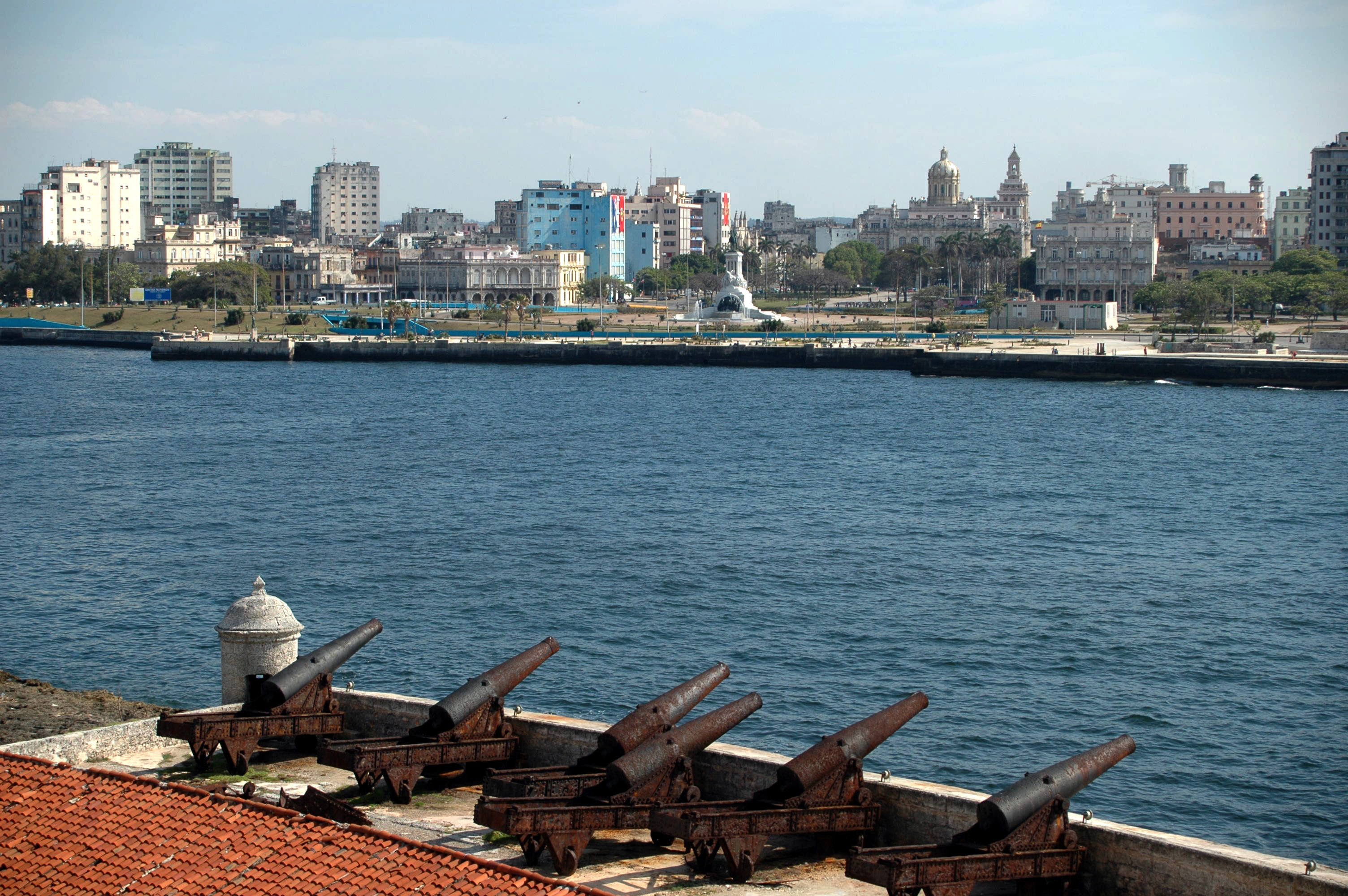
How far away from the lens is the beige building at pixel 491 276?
6329 inches

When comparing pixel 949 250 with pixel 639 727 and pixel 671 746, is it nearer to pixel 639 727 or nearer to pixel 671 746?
pixel 639 727

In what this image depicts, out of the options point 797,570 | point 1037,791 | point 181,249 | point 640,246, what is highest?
point 640,246

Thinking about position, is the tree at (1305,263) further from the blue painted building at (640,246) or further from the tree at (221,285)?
the tree at (221,285)

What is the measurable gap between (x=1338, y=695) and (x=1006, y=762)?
6.71 m

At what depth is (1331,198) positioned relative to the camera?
14512cm

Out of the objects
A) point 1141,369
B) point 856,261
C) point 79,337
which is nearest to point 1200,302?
point 1141,369

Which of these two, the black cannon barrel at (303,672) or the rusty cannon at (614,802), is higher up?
the black cannon barrel at (303,672)

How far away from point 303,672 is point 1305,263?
127231 mm

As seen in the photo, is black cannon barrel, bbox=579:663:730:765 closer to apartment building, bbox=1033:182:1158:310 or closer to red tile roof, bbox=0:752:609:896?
red tile roof, bbox=0:752:609:896

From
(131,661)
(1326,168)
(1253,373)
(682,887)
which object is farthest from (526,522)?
(1326,168)

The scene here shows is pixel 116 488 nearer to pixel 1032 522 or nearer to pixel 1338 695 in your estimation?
pixel 1032 522

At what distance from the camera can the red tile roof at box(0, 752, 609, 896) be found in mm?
8422

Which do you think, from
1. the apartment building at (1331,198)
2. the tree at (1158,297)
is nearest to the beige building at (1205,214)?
the apartment building at (1331,198)

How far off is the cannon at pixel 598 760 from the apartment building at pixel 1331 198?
483 ft
